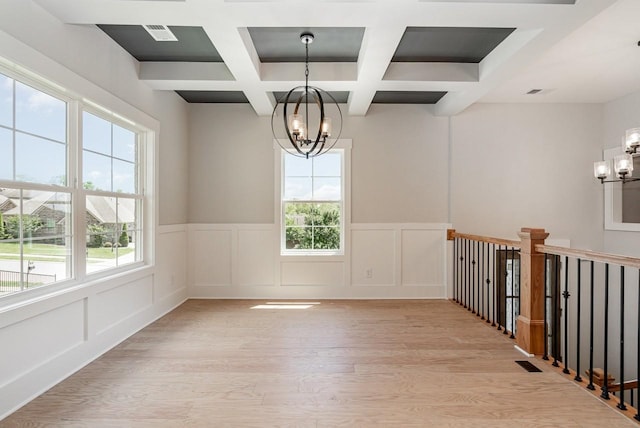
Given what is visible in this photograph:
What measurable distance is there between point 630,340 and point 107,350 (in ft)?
20.2

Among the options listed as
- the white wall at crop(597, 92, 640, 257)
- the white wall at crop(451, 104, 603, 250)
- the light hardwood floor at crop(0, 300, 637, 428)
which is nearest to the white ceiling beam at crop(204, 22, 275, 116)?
the light hardwood floor at crop(0, 300, 637, 428)

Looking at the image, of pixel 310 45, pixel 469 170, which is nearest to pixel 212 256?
pixel 310 45

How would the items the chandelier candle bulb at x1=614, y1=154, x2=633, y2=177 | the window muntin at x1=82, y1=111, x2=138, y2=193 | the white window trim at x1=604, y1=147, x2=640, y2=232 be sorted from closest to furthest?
the window muntin at x1=82, y1=111, x2=138, y2=193
the chandelier candle bulb at x1=614, y1=154, x2=633, y2=177
the white window trim at x1=604, y1=147, x2=640, y2=232

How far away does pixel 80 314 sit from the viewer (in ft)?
8.60

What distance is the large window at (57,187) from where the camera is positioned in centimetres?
212

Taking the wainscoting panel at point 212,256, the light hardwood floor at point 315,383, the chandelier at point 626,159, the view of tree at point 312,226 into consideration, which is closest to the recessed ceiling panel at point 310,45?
the view of tree at point 312,226

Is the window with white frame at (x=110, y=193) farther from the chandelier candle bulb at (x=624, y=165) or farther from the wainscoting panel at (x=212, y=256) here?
the chandelier candle bulb at (x=624, y=165)

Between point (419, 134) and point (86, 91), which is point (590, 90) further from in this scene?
point (86, 91)

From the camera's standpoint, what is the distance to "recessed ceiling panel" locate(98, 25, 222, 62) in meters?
2.96

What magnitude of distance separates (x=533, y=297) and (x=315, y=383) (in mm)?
1933

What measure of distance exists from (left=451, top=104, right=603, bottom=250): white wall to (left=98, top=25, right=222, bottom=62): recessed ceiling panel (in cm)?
331

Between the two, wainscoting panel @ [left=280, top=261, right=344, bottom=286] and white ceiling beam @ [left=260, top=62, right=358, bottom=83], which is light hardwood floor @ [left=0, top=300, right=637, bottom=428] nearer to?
wainscoting panel @ [left=280, top=261, right=344, bottom=286]

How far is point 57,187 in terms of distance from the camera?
2479mm

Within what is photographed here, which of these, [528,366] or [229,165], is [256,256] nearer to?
[229,165]
